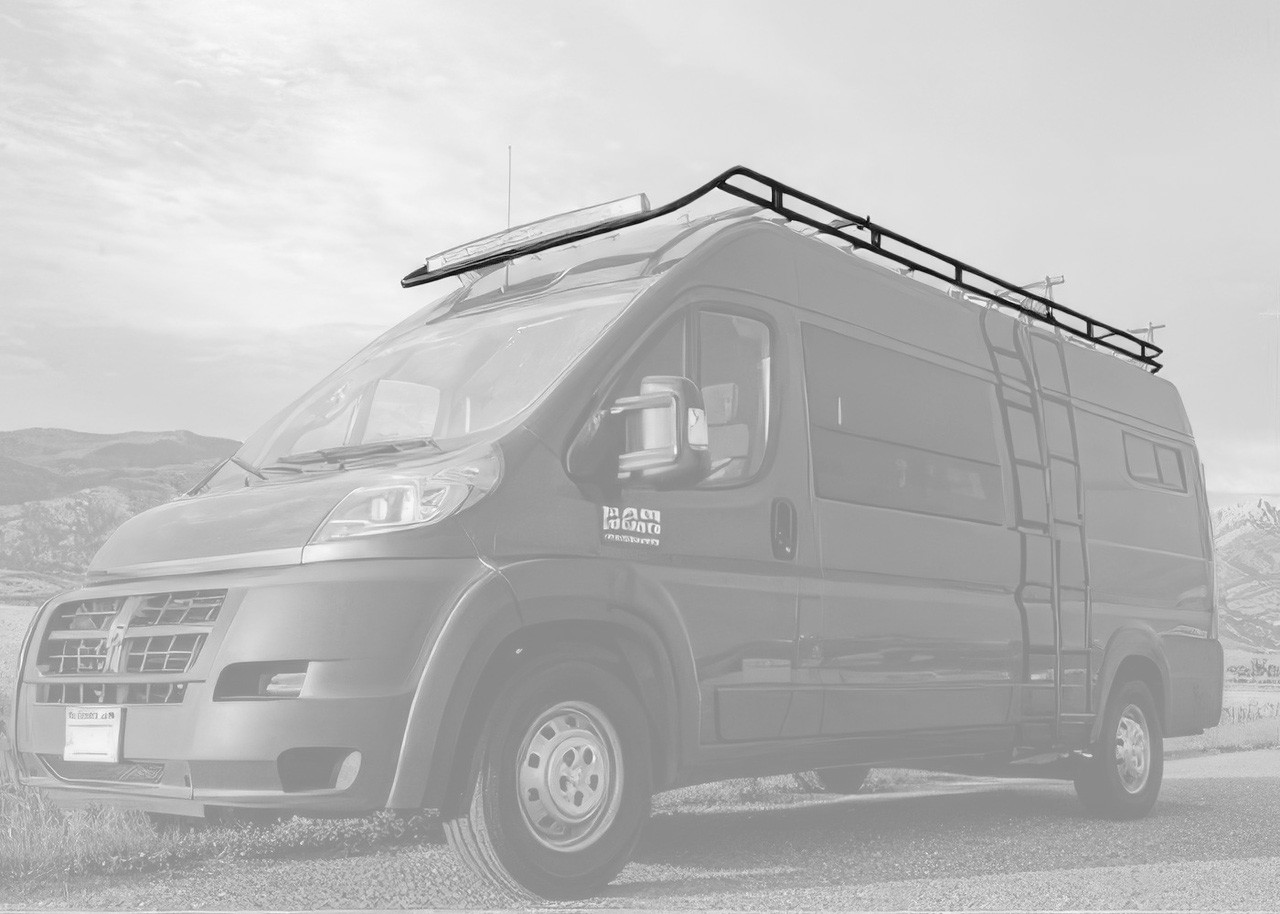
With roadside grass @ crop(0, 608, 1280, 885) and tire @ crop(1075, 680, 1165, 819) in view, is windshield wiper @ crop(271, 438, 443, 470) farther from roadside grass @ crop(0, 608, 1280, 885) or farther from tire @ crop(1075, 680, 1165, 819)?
tire @ crop(1075, 680, 1165, 819)

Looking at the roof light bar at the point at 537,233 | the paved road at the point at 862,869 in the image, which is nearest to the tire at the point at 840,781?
the paved road at the point at 862,869

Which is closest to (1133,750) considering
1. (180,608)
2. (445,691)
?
(445,691)

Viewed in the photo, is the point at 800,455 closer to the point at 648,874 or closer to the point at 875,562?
the point at 875,562

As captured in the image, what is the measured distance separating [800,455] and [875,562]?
76 centimetres

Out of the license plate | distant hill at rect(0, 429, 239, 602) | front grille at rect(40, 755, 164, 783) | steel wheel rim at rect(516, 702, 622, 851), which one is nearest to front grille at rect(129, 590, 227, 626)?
the license plate

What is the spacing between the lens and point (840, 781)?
32.9 ft

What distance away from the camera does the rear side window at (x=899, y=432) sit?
6.45 metres

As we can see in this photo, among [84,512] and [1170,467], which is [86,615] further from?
[84,512]

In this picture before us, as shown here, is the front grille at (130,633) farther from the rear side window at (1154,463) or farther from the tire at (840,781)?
the rear side window at (1154,463)

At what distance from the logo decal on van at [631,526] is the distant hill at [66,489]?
22.0 m

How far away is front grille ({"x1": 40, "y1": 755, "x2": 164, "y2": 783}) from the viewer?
493 cm

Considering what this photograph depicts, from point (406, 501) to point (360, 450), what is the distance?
0.60m

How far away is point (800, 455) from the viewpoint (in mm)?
6184

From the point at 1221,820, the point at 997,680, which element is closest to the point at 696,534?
the point at 997,680
